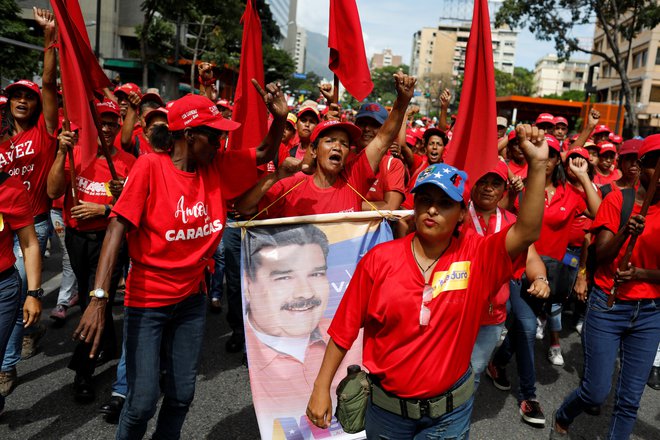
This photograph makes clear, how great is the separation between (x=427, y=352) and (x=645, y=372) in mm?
1845

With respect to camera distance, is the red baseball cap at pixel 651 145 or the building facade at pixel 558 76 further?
the building facade at pixel 558 76

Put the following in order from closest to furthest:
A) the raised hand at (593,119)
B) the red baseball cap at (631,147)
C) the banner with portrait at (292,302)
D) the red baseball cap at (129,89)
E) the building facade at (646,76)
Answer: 1. the banner with portrait at (292,302)
2. the red baseball cap at (631,147)
3. the red baseball cap at (129,89)
4. the raised hand at (593,119)
5. the building facade at (646,76)

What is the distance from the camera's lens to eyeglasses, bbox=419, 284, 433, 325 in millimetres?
2339

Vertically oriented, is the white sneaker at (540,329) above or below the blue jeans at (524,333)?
below

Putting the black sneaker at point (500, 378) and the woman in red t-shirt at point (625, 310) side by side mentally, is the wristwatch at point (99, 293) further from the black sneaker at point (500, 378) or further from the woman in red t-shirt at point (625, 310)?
the black sneaker at point (500, 378)

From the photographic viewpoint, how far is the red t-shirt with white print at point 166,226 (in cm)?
282

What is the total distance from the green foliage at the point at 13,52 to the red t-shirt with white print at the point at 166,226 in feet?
111

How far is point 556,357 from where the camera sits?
5480mm

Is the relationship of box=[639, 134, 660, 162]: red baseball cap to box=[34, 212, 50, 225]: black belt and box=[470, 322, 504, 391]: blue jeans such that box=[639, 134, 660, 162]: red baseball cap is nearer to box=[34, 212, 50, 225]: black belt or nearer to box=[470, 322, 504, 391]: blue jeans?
box=[470, 322, 504, 391]: blue jeans

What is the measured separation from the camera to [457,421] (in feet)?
8.11

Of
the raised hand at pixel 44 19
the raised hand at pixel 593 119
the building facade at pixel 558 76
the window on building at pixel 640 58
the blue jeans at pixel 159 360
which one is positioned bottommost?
the blue jeans at pixel 159 360

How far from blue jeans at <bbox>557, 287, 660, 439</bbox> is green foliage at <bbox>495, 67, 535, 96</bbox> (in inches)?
3379

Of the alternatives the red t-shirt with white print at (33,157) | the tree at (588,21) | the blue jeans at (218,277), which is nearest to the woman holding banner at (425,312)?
the red t-shirt with white print at (33,157)

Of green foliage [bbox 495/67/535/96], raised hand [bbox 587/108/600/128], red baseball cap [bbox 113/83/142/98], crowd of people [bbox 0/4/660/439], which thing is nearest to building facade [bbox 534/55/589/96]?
green foliage [bbox 495/67/535/96]
